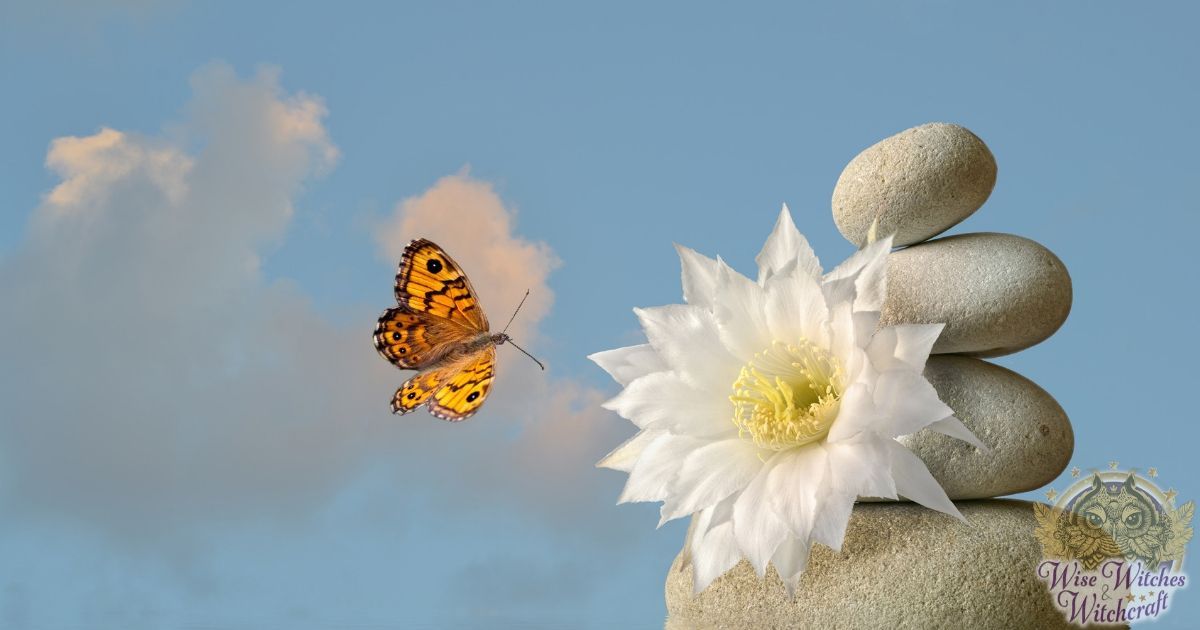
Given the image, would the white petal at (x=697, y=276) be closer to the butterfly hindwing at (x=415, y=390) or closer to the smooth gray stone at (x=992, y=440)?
the smooth gray stone at (x=992, y=440)

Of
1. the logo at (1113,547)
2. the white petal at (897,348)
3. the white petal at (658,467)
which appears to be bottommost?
the logo at (1113,547)

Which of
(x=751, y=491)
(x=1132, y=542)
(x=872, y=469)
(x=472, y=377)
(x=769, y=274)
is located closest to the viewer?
(x=872, y=469)

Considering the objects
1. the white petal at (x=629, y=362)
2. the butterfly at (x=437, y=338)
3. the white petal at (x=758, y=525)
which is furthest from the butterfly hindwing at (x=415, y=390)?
the white petal at (x=758, y=525)

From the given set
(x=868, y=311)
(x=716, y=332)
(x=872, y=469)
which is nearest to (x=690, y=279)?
(x=716, y=332)

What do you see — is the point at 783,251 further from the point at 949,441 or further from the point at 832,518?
the point at 949,441

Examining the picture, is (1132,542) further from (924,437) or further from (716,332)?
(716,332)

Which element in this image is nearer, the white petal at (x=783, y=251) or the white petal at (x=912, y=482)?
the white petal at (x=912, y=482)

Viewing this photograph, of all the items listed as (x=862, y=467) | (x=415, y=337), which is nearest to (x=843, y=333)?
(x=862, y=467)
